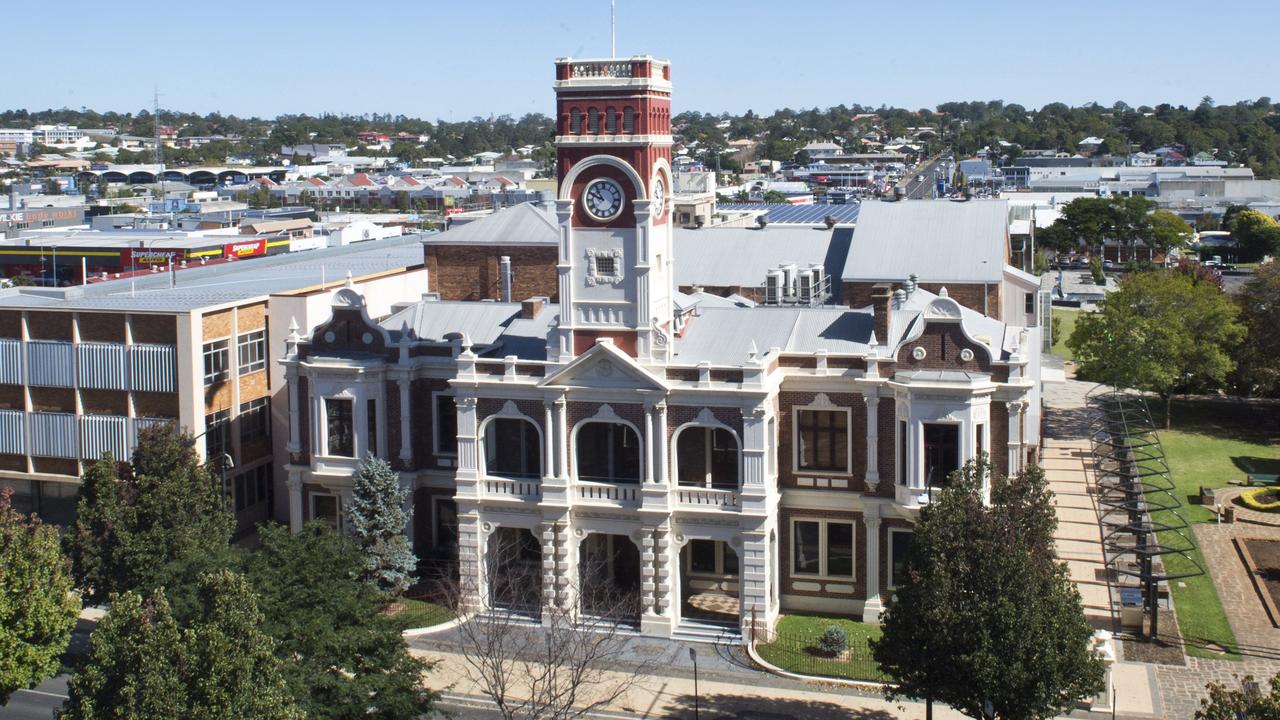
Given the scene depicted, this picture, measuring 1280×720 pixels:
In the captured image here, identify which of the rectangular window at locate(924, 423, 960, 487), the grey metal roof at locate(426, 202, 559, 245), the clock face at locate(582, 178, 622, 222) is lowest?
the rectangular window at locate(924, 423, 960, 487)

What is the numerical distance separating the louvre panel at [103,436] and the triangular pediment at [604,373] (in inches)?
836

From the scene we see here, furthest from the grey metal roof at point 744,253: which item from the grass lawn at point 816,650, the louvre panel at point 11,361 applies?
the louvre panel at point 11,361

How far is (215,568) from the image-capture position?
35844 millimetres

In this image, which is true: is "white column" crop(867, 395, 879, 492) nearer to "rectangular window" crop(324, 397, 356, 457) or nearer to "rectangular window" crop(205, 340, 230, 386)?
"rectangular window" crop(324, 397, 356, 457)

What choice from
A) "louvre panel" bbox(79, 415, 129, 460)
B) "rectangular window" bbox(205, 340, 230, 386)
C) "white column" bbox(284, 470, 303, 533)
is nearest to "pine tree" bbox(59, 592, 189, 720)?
"white column" bbox(284, 470, 303, 533)

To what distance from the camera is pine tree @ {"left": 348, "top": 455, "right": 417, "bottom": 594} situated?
48438mm

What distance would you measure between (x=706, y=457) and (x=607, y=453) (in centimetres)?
350

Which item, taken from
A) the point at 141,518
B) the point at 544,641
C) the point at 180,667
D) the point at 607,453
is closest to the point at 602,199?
the point at 607,453

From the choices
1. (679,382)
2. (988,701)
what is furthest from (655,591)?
(988,701)

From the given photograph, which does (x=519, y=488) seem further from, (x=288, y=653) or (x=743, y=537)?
(x=288, y=653)

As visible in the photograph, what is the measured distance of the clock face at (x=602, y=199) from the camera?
46531mm

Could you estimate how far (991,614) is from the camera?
3403 centimetres

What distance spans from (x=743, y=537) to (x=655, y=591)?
3.55 metres

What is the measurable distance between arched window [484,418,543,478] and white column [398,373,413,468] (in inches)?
123
